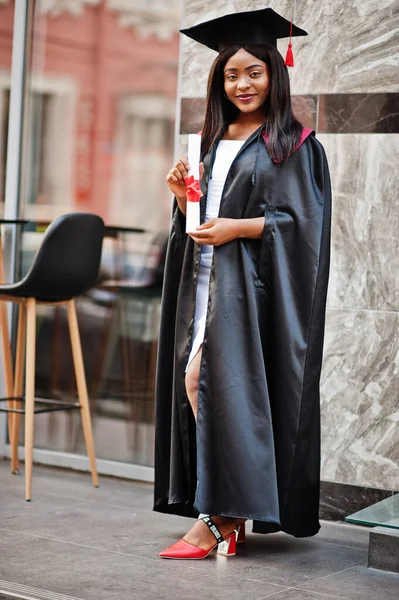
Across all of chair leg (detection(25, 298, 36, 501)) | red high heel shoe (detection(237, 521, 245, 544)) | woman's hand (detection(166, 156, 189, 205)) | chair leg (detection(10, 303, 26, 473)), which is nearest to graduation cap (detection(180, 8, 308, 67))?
woman's hand (detection(166, 156, 189, 205))

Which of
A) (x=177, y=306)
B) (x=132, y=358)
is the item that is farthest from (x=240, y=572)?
(x=132, y=358)

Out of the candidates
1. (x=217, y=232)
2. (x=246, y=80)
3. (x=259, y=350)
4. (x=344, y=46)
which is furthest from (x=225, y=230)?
(x=344, y=46)

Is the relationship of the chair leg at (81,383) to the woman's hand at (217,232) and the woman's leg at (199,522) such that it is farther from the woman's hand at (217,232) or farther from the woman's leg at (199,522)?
the woman's hand at (217,232)

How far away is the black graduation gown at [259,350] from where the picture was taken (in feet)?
10.6

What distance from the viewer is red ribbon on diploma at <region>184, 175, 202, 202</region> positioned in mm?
3244

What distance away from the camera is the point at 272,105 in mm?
3357

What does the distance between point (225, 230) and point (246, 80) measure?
0.50 m

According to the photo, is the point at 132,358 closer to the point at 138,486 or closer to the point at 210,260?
the point at 138,486

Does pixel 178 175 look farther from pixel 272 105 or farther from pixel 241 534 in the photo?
pixel 241 534

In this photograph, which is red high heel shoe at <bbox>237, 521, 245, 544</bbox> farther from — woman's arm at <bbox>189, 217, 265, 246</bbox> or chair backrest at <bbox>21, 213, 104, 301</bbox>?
chair backrest at <bbox>21, 213, 104, 301</bbox>

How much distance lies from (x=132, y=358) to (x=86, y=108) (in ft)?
3.91

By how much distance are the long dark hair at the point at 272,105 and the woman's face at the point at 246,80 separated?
2 cm

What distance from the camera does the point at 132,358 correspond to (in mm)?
4812

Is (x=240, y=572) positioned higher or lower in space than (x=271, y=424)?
lower
